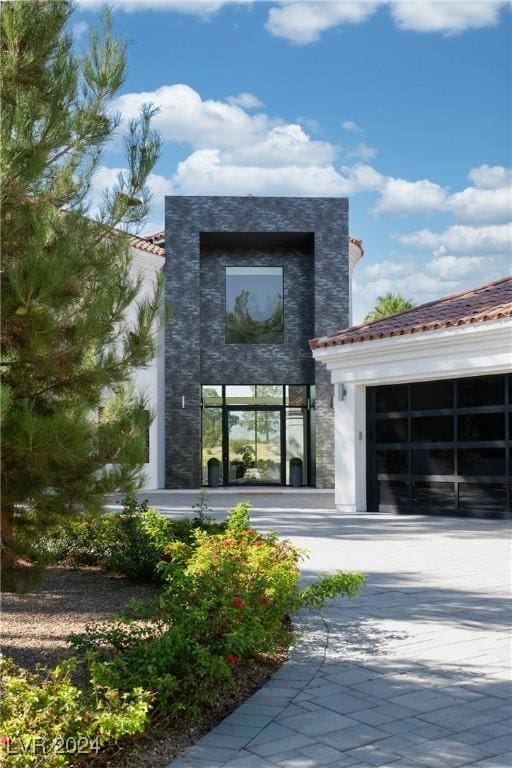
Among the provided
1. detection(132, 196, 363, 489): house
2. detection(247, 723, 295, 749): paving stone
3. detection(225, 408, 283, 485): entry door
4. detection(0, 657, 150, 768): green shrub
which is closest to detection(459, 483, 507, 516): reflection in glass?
detection(132, 196, 363, 489): house

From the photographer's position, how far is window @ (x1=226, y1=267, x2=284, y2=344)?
26.6 metres

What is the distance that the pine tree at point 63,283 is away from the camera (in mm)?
5383

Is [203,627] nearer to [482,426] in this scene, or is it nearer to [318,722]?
[318,722]

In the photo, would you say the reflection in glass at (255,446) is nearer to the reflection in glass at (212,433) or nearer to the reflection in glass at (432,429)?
the reflection in glass at (212,433)

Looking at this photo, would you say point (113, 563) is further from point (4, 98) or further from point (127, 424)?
point (4, 98)

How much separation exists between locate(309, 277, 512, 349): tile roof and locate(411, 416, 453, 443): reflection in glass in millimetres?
1725

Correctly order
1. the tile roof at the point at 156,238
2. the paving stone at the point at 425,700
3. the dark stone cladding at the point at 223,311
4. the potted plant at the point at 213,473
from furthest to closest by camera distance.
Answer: the tile roof at the point at 156,238
the potted plant at the point at 213,473
the dark stone cladding at the point at 223,311
the paving stone at the point at 425,700

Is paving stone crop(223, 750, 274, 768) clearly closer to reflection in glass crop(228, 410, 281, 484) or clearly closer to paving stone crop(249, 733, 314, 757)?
paving stone crop(249, 733, 314, 757)

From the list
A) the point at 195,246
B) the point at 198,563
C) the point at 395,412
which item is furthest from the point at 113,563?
the point at 195,246

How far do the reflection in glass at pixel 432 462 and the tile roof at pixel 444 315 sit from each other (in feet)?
7.65

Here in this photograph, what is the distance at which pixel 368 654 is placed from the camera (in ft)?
20.5

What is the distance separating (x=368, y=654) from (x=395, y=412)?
36.4 feet

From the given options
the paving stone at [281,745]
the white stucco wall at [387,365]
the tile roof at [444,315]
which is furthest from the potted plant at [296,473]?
the paving stone at [281,745]

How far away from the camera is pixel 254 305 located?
87.7 ft
